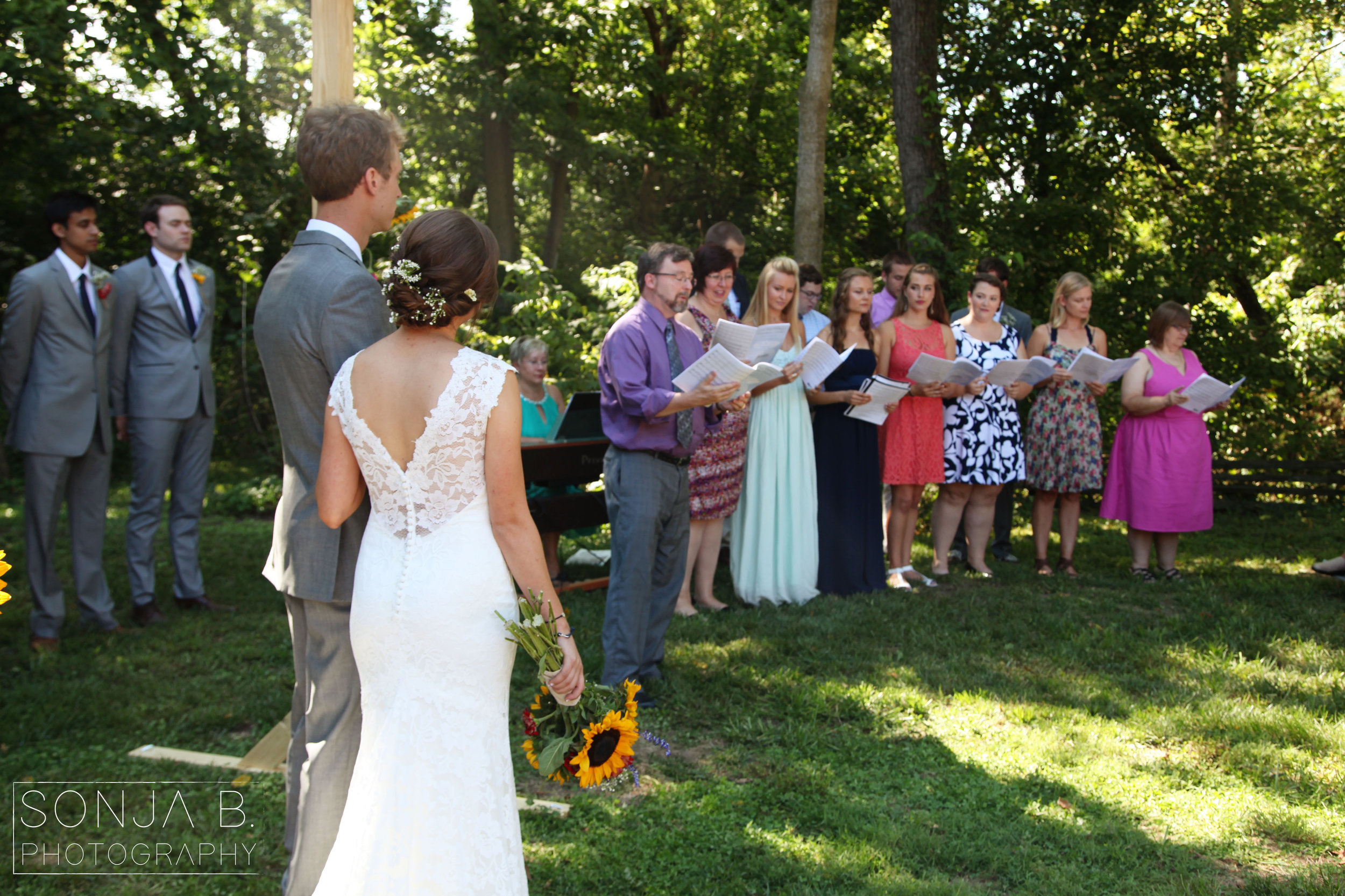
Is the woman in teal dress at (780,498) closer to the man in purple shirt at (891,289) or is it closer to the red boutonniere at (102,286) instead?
the man in purple shirt at (891,289)

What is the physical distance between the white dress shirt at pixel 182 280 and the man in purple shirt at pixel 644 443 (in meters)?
3.17

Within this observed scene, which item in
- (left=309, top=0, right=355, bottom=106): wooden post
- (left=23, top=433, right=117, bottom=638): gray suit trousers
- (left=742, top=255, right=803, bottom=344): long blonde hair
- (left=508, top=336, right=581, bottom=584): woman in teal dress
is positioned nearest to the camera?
(left=309, top=0, right=355, bottom=106): wooden post

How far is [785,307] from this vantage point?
6.73 meters

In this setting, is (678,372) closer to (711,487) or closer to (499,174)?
(711,487)

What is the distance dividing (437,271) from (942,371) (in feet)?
16.2

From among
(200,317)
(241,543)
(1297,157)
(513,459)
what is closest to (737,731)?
(513,459)

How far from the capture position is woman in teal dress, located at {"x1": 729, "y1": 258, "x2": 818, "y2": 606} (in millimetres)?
6781

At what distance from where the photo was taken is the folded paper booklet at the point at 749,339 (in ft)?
18.0

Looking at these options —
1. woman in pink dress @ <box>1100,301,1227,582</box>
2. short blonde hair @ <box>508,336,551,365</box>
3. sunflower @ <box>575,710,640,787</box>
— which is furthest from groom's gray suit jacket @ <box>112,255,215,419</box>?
woman in pink dress @ <box>1100,301,1227,582</box>

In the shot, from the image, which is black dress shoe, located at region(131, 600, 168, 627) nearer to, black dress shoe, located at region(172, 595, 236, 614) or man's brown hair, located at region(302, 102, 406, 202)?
black dress shoe, located at region(172, 595, 236, 614)

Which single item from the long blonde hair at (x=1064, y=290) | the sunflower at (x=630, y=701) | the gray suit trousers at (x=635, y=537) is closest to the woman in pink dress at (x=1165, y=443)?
the long blonde hair at (x=1064, y=290)

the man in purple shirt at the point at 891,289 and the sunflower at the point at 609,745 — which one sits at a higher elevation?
the man in purple shirt at the point at 891,289

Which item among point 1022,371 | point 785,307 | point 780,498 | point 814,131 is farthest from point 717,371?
point 814,131

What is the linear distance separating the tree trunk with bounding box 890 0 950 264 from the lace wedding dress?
8.15 metres
